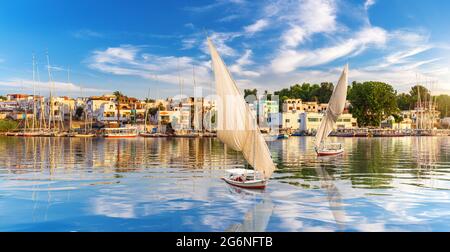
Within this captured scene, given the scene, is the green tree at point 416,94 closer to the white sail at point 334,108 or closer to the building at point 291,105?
the building at point 291,105

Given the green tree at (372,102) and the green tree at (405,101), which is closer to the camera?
the green tree at (372,102)

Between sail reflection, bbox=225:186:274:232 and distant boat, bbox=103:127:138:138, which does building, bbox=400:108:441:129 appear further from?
sail reflection, bbox=225:186:274:232

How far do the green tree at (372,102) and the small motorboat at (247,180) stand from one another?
8828cm

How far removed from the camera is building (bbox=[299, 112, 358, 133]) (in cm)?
10869

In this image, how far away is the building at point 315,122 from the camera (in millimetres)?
108688

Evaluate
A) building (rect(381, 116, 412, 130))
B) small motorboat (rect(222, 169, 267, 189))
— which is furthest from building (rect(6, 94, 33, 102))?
small motorboat (rect(222, 169, 267, 189))

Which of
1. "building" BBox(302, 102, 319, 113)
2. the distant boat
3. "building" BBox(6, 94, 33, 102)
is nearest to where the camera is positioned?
the distant boat

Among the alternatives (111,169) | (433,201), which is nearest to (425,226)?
(433,201)

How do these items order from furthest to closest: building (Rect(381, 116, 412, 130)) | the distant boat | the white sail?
building (Rect(381, 116, 412, 130)) → the distant boat → the white sail

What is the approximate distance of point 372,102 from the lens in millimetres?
105312

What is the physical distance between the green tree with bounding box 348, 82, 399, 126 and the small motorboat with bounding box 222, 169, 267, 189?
290ft

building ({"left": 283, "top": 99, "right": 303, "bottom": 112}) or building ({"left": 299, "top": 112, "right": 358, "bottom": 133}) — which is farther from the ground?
building ({"left": 283, "top": 99, "right": 303, "bottom": 112})

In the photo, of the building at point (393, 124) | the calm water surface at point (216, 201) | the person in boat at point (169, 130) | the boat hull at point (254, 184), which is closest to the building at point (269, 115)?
the person in boat at point (169, 130)

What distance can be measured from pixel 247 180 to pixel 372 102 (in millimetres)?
90173
